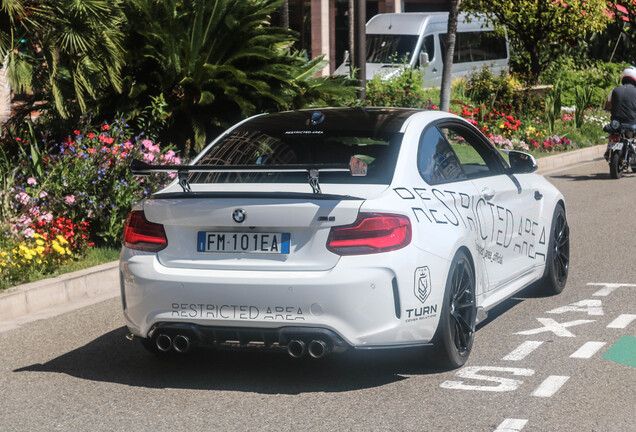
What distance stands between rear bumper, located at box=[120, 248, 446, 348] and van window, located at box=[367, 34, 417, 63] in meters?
23.7

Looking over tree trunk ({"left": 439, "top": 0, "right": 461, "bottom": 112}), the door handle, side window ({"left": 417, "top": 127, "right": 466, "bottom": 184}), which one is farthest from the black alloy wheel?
tree trunk ({"left": 439, "top": 0, "right": 461, "bottom": 112})

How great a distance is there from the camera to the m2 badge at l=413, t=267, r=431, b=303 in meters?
5.80

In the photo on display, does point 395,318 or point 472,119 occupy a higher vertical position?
point 395,318

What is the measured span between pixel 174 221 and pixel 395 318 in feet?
4.18

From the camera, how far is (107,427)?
5359mm

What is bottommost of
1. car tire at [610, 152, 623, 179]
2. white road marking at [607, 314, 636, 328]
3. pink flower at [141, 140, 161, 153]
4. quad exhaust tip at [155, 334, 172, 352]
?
car tire at [610, 152, 623, 179]

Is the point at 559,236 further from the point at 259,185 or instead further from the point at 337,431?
the point at 337,431

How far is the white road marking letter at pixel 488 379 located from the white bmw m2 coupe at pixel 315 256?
0.09m

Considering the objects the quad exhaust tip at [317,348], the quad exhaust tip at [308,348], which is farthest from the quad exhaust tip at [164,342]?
the quad exhaust tip at [317,348]

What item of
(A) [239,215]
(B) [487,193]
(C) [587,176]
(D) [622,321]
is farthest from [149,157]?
(C) [587,176]

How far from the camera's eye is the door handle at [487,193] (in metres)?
7.01

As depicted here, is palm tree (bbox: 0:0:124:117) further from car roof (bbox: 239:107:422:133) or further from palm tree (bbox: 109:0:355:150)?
car roof (bbox: 239:107:422:133)

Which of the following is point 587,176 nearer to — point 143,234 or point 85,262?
point 85,262

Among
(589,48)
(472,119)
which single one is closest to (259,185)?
(472,119)
